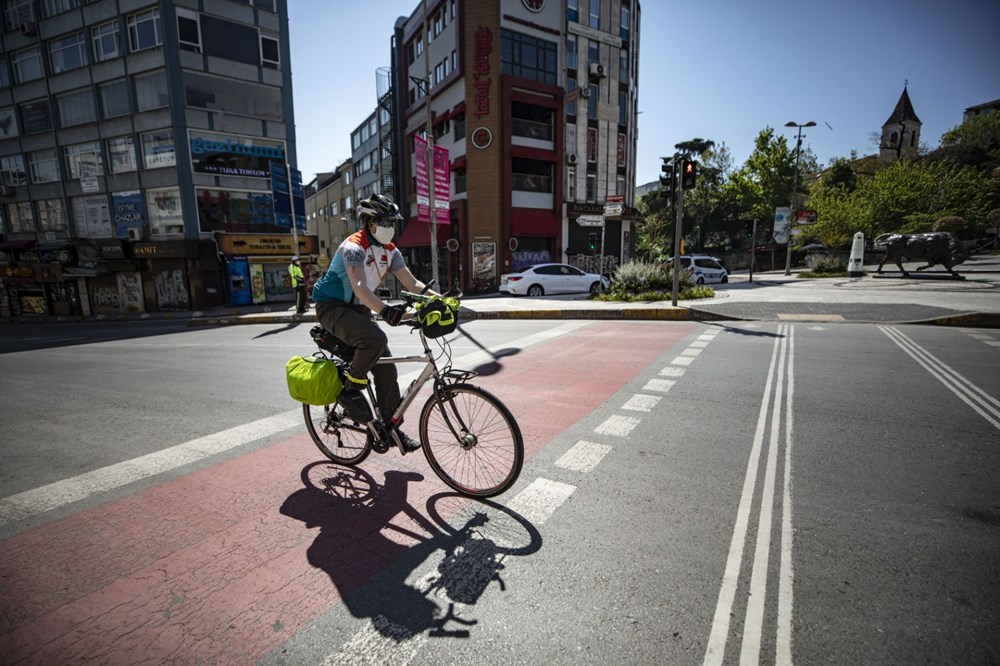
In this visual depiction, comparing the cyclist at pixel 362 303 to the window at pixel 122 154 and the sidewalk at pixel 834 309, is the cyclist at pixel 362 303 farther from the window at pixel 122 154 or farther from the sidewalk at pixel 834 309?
the window at pixel 122 154

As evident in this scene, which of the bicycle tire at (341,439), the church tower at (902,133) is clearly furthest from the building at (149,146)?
the church tower at (902,133)

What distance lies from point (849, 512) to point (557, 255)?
961 inches

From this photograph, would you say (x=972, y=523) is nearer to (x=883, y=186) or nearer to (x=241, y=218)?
(x=241, y=218)

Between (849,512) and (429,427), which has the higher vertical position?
(429,427)

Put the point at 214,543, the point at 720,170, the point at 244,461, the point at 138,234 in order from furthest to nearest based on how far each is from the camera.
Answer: the point at 720,170 → the point at 138,234 → the point at 244,461 → the point at 214,543

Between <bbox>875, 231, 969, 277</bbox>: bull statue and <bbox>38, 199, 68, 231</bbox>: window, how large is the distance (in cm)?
4382

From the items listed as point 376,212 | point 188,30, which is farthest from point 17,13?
point 376,212

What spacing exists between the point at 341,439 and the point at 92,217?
3119 cm

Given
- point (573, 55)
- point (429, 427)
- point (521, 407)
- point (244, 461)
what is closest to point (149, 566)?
point (244, 461)

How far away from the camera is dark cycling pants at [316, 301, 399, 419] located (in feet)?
11.0

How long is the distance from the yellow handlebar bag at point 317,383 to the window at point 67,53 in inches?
1303

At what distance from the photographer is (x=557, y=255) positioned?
86.8 ft

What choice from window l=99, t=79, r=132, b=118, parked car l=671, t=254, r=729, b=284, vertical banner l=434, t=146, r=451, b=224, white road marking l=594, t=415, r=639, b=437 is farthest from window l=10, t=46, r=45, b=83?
parked car l=671, t=254, r=729, b=284

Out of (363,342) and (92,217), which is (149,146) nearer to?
(92,217)
